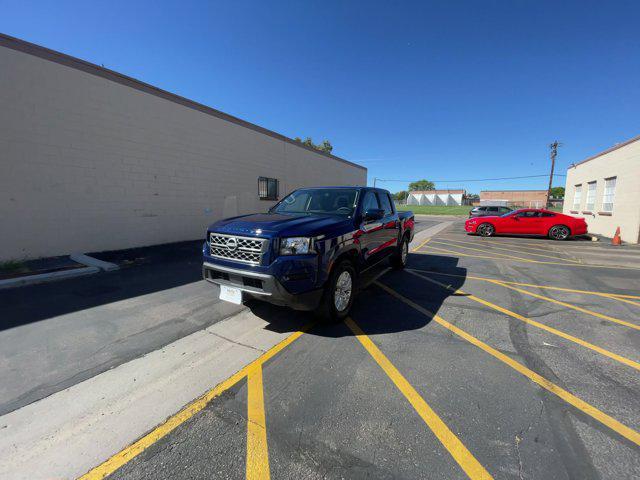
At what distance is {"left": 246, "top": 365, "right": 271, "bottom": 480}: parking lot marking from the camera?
5.93 ft

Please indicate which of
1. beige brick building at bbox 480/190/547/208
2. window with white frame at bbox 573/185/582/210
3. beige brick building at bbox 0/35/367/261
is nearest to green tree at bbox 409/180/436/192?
beige brick building at bbox 480/190/547/208

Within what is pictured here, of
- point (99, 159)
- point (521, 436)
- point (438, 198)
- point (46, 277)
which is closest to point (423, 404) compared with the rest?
point (521, 436)

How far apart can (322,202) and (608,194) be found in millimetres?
16203

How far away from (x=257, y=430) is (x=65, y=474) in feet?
3.80

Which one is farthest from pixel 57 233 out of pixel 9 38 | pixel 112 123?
pixel 9 38

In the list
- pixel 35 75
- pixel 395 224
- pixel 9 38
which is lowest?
pixel 395 224

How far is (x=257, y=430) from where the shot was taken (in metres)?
2.12

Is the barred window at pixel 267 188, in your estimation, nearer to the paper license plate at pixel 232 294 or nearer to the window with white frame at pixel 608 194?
the paper license plate at pixel 232 294

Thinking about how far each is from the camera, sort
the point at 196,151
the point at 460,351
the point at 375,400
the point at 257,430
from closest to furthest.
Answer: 1. the point at 257,430
2. the point at 375,400
3. the point at 460,351
4. the point at 196,151

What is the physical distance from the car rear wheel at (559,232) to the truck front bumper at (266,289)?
14253 mm

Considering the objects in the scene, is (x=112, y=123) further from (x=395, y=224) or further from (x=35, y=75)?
(x=395, y=224)

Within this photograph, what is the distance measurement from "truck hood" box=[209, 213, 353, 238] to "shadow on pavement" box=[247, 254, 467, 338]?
1303 mm

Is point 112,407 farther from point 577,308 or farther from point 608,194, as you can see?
point 608,194

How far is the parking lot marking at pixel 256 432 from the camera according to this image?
1.81 m
